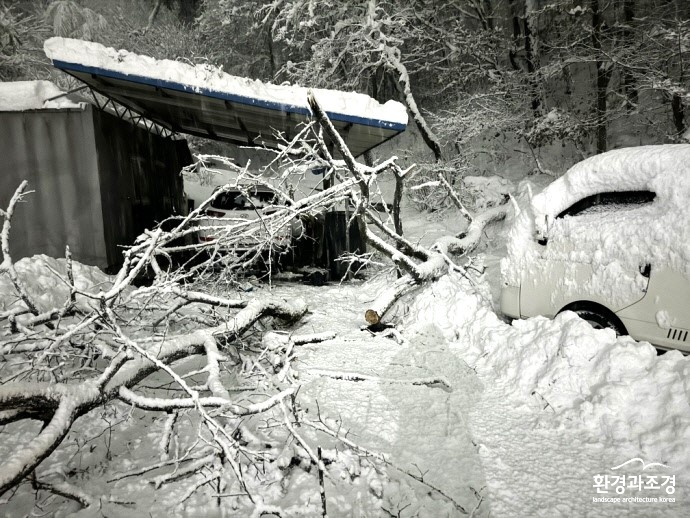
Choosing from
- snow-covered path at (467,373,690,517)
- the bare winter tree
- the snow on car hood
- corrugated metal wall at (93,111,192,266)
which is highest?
corrugated metal wall at (93,111,192,266)

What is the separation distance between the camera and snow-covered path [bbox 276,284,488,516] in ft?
9.27

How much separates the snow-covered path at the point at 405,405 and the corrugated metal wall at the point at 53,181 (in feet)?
14.6

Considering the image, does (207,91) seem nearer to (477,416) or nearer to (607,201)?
(607,201)

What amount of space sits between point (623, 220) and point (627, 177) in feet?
1.62

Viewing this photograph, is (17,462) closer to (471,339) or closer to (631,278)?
(471,339)

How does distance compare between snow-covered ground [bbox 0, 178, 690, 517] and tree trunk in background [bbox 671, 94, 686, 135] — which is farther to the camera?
tree trunk in background [bbox 671, 94, 686, 135]

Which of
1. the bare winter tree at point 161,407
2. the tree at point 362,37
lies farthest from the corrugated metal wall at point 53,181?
the tree at point 362,37

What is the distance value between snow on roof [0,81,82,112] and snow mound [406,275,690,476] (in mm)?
7617

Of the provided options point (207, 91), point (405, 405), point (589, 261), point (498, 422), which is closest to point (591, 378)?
point (498, 422)

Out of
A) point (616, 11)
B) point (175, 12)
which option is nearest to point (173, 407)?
point (616, 11)

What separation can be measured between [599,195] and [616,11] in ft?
49.2

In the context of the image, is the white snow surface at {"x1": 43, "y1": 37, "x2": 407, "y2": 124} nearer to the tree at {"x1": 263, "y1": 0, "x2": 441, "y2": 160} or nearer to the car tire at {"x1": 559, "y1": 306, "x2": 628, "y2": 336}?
the car tire at {"x1": 559, "y1": 306, "x2": 628, "y2": 336}

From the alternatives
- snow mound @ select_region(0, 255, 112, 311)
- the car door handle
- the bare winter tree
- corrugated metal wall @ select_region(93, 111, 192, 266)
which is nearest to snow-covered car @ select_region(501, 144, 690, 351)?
the car door handle

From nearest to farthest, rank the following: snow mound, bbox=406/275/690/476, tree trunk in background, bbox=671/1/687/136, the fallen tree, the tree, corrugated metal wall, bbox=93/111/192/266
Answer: snow mound, bbox=406/275/690/476 < the fallen tree < corrugated metal wall, bbox=93/111/192/266 < tree trunk in background, bbox=671/1/687/136 < the tree
